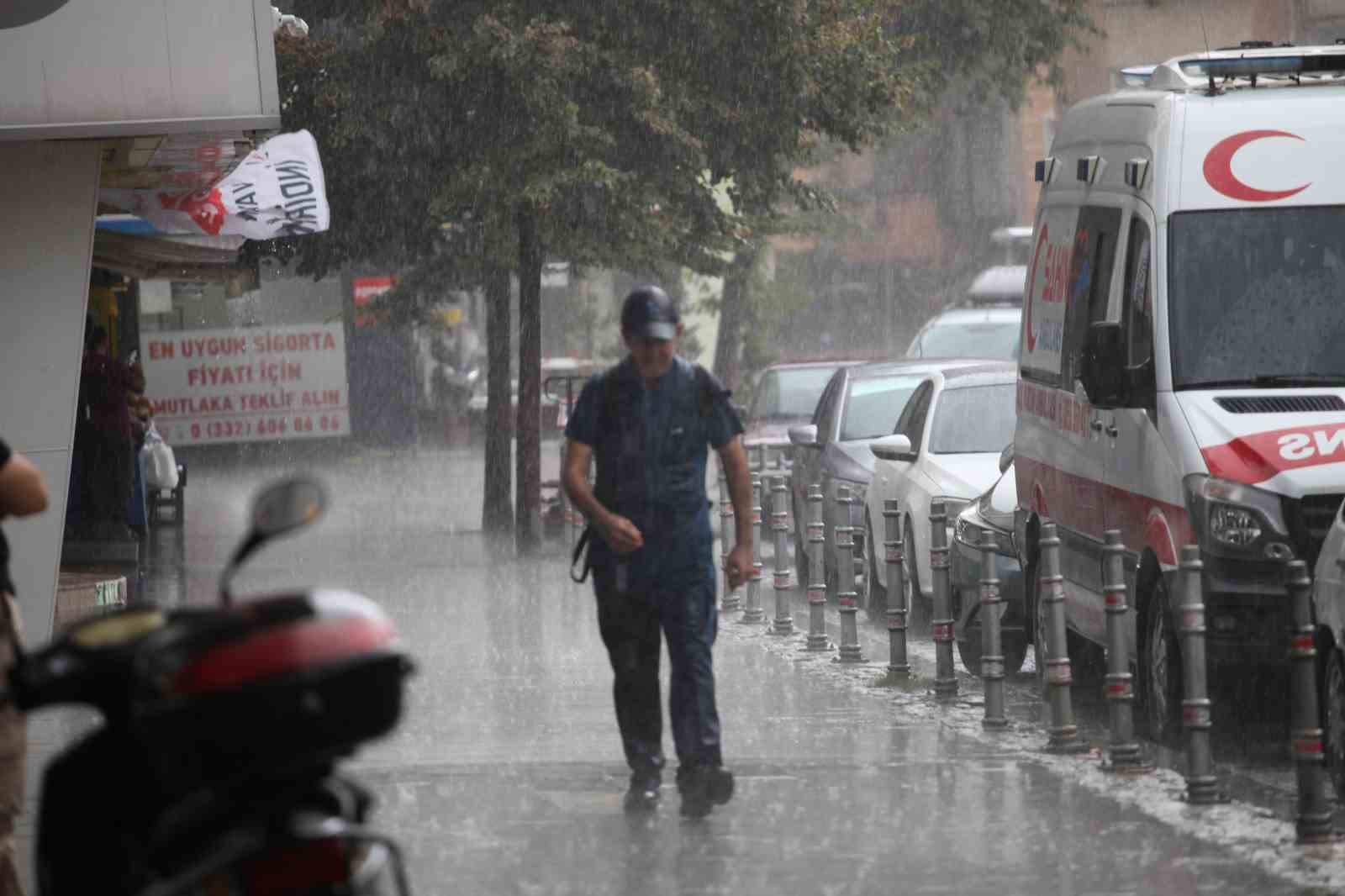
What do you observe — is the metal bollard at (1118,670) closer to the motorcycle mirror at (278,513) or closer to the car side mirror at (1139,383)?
the car side mirror at (1139,383)

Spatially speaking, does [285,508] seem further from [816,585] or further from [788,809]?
[816,585]

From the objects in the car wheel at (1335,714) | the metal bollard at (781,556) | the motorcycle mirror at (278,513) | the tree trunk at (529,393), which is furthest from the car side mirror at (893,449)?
the motorcycle mirror at (278,513)

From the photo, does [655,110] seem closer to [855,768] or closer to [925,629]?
[925,629]

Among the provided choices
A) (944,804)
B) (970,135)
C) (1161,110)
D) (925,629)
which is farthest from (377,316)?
(970,135)

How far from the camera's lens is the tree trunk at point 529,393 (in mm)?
23500

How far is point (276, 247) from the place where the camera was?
920 inches

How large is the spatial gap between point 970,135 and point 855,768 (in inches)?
1874

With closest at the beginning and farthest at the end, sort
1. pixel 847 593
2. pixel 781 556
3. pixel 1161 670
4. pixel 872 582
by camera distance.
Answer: pixel 1161 670 < pixel 847 593 < pixel 781 556 < pixel 872 582

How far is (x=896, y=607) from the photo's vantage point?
43.0 ft

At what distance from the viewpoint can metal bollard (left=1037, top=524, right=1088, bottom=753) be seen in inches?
401

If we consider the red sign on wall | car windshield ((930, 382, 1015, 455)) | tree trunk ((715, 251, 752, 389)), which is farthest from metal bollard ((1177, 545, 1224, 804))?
tree trunk ((715, 251, 752, 389))

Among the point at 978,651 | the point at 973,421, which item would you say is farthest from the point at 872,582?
the point at 978,651

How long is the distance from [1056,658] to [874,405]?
9.36 metres

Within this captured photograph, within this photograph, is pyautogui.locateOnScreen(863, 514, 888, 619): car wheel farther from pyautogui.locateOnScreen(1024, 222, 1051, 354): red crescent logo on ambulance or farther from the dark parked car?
pyautogui.locateOnScreen(1024, 222, 1051, 354): red crescent logo on ambulance
